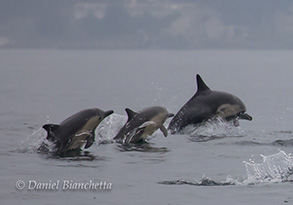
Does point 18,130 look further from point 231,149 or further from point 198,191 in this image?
point 198,191

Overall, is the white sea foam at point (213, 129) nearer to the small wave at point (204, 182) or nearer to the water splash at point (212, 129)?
the water splash at point (212, 129)

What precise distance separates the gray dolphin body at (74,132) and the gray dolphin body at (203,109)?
13.4ft

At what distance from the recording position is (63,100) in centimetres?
4059

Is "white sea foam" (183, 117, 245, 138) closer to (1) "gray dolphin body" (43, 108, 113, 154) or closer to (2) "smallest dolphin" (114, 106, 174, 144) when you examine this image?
(2) "smallest dolphin" (114, 106, 174, 144)

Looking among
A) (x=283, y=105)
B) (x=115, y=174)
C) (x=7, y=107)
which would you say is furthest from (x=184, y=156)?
(x=283, y=105)

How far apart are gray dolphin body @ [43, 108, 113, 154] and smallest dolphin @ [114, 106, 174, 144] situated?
52.0 inches

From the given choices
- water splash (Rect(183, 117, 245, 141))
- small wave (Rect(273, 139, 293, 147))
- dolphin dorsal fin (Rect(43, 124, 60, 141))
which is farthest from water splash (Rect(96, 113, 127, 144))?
small wave (Rect(273, 139, 293, 147))

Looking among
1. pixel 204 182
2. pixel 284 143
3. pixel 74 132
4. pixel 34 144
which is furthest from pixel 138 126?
pixel 204 182

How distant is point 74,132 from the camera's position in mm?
18438

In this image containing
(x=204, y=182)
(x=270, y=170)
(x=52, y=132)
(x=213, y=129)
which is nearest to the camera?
(x=204, y=182)

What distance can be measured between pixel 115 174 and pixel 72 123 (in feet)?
8.05

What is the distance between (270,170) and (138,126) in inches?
173

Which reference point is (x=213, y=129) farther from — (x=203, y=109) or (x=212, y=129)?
(x=203, y=109)

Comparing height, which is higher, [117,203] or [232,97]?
[232,97]
